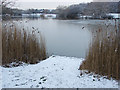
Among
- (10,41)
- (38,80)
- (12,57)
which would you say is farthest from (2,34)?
(38,80)

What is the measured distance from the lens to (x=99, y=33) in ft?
7.60

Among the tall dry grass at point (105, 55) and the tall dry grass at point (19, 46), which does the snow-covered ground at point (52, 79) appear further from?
the tall dry grass at point (19, 46)

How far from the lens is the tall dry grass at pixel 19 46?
9.09 feet

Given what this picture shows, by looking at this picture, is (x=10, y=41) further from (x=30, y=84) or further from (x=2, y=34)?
(x=30, y=84)

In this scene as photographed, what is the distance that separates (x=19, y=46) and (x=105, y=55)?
5.40 ft

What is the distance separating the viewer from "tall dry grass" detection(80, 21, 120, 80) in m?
2.01

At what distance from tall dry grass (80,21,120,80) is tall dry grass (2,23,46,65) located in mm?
1206

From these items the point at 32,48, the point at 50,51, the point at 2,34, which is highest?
the point at 2,34

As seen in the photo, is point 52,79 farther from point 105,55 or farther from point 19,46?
point 19,46

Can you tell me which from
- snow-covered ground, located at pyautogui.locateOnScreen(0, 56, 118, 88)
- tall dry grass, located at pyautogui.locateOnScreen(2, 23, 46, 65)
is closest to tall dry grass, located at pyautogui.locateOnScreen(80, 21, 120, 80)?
snow-covered ground, located at pyautogui.locateOnScreen(0, 56, 118, 88)

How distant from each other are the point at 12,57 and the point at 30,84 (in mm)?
1219

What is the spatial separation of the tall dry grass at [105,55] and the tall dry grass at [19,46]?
121 cm

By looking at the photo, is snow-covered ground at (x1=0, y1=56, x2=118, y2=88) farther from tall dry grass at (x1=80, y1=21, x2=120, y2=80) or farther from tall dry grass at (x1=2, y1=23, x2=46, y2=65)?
tall dry grass at (x1=2, y1=23, x2=46, y2=65)

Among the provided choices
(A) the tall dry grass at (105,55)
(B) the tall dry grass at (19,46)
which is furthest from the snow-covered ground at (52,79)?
(B) the tall dry grass at (19,46)
